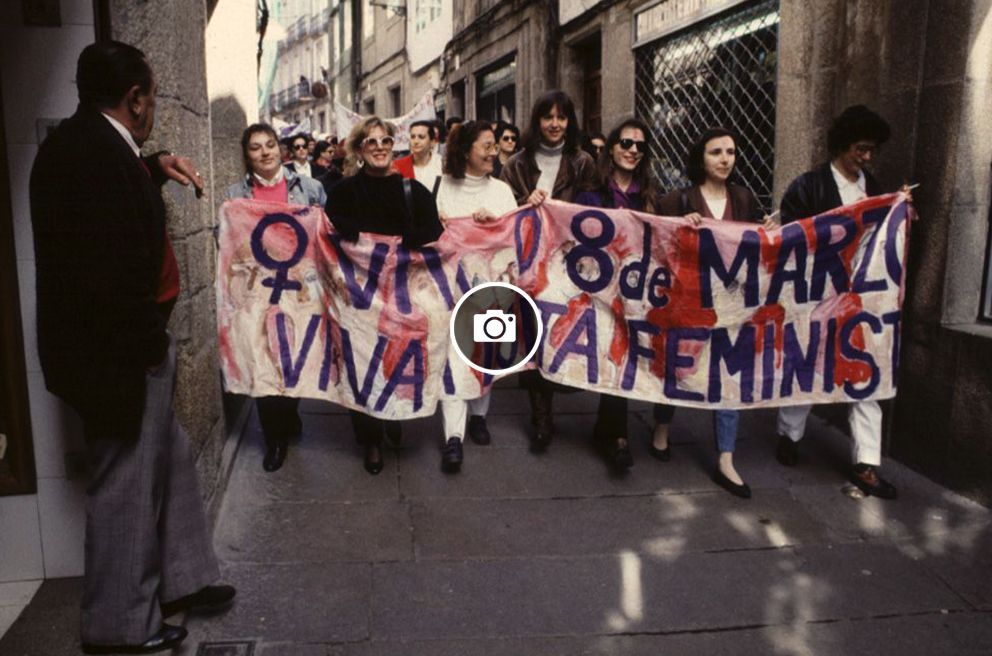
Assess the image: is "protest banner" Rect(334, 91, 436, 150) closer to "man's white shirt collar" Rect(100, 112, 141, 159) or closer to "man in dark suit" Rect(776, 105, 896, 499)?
"man in dark suit" Rect(776, 105, 896, 499)

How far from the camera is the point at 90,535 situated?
289cm

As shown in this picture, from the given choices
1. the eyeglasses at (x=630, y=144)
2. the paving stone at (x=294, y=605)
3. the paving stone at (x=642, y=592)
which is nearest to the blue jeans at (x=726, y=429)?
the paving stone at (x=642, y=592)

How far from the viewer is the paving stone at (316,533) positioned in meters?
3.89

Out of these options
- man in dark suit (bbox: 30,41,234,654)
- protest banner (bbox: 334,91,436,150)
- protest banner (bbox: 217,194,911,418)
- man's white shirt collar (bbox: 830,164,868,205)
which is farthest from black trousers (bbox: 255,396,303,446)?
protest banner (bbox: 334,91,436,150)

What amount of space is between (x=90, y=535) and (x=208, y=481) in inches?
46.8

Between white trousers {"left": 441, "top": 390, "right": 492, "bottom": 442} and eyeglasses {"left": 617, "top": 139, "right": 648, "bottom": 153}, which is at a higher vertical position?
eyeglasses {"left": 617, "top": 139, "right": 648, "bottom": 153}

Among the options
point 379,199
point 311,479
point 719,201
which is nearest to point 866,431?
point 719,201

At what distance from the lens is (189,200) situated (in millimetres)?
3803

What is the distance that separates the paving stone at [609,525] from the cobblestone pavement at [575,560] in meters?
0.01

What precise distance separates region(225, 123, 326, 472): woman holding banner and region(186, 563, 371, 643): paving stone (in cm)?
131

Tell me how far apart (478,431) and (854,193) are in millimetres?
2626

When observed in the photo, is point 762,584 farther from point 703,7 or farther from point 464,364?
point 703,7

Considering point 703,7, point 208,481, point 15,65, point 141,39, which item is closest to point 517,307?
point 208,481

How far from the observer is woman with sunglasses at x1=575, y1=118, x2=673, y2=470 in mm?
4887
